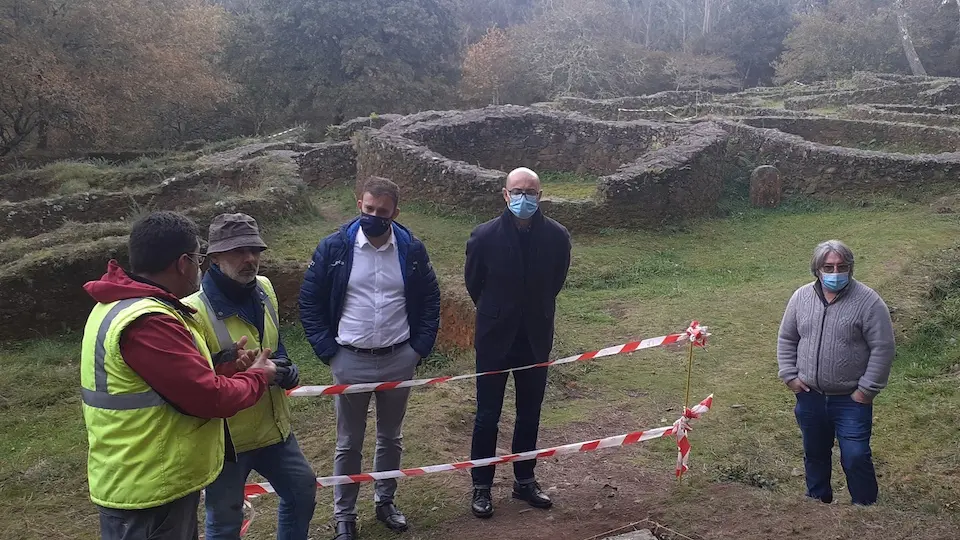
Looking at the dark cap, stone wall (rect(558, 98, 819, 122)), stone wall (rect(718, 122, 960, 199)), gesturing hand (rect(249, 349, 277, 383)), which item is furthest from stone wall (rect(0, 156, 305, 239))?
stone wall (rect(558, 98, 819, 122))

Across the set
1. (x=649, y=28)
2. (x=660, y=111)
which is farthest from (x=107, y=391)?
(x=649, y=28)

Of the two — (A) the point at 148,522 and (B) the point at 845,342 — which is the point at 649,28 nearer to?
(B) the point at 845,342

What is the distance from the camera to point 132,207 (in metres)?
12.0

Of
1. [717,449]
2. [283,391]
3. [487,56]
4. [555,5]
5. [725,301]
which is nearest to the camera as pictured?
[283,391]

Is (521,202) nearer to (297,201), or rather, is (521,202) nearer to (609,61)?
(297,201)

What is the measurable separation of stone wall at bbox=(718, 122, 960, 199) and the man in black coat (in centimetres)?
1116

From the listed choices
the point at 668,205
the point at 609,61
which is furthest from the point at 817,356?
the point at 609,61

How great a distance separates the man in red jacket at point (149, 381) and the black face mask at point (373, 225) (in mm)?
1179

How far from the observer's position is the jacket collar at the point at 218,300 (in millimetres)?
3059

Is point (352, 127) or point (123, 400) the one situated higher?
point (352, 127)

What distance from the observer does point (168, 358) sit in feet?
8.00

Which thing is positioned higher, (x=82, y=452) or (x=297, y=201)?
(x=297, y=201)

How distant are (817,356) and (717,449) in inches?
60.5

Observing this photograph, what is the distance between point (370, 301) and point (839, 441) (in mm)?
2624
